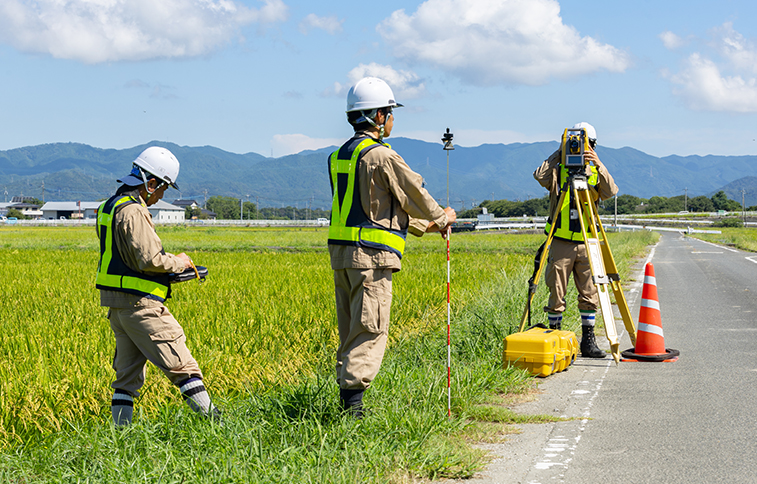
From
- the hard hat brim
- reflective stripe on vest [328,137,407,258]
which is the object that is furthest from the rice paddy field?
the hard hat brim

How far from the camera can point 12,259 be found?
22453 mm

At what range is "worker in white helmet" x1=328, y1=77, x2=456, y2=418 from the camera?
408 cm

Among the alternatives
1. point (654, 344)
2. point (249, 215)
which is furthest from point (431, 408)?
point (249, 215)

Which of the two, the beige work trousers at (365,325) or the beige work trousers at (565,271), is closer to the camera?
the beige work trousers at (365,325)

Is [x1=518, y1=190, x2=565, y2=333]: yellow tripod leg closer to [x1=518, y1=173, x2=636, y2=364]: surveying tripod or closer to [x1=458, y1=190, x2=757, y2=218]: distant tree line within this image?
[x1=518, y1=173, x2=636, y2=364]: surveying tripod

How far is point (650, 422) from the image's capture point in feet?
15.4

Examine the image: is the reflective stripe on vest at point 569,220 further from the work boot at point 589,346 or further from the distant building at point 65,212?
the distant building at point 65,212

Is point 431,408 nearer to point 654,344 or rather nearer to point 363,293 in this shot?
point 363,293

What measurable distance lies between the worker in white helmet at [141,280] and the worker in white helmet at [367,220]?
3.10ft

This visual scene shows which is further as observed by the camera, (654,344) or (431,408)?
(654,344)

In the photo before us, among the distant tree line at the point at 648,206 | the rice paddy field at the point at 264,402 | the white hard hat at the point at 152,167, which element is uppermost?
the distant tree line at the point at 648,206

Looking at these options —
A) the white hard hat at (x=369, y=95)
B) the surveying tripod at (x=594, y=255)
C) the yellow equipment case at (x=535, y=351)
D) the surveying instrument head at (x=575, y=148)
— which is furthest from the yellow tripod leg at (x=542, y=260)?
the white hard hat at (x=369, y=95)

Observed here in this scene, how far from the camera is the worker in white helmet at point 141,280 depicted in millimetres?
4074

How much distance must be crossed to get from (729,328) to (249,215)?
155123mm
